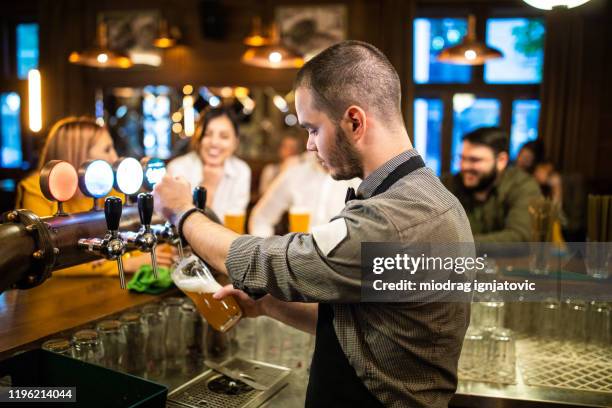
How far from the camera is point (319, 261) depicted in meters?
1.14

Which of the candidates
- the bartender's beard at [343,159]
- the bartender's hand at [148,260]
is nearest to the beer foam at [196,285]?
the bartender's beard at [343,159]

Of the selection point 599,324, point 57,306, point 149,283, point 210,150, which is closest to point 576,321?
point 599,324

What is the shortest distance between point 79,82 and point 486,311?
698cm

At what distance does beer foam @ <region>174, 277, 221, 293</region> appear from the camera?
1554 millimetres

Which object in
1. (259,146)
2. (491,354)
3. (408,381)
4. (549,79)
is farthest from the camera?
(259,146)

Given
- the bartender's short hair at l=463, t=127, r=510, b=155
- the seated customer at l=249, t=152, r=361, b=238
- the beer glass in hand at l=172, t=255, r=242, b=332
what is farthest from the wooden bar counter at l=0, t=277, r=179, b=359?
the bartender's short hair at l=463, t=127, r=510, b=155

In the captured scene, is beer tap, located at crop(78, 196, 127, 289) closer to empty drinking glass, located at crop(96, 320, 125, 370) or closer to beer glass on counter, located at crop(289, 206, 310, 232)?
empty drinking glass, located at crop(96, 320, 125, 370)

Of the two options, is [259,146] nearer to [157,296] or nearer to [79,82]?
[79,82]

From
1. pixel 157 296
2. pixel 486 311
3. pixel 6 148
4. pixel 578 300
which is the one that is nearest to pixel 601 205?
pixel 578 300

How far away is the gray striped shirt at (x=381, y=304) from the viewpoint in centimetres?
115

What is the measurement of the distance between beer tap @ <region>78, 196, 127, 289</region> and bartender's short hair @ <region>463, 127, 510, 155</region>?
98.0 inches

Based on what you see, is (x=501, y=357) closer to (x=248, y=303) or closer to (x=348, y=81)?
(x=248, y=303)

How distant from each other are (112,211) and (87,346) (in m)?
0.45

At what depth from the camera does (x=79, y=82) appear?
7.57 m
